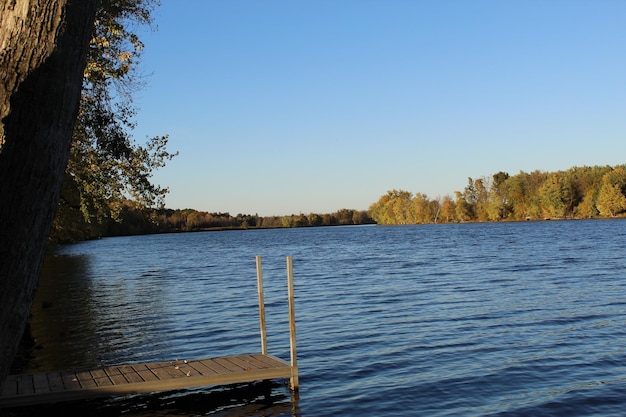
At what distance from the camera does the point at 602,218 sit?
152 m

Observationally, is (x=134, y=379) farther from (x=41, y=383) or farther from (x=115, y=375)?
(x=41, y=383)

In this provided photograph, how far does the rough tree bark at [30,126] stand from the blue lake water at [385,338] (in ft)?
32.4

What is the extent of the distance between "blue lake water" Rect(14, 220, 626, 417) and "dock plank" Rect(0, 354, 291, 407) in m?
0.56

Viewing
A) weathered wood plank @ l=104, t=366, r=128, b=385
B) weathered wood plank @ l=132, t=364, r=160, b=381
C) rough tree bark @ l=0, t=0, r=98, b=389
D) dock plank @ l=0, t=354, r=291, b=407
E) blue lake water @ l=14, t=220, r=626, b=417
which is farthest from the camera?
blue lake water @ l=14, t=220, r=626, b=417

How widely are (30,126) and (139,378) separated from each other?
10364 millimetres

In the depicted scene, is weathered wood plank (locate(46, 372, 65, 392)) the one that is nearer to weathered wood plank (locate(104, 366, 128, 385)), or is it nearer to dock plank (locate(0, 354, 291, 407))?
dock plank (locate(0, 354, 291, 407))

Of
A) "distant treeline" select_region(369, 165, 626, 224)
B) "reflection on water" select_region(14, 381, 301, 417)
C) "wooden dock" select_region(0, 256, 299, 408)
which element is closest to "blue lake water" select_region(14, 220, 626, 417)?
"reflection on water" select_region(14, 381, 301, 417)

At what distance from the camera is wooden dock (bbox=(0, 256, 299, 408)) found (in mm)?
10836

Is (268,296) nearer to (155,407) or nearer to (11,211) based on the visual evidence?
(155,407)

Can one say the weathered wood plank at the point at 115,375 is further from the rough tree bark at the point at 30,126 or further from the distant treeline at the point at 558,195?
the distant treeline at the point at 558,195

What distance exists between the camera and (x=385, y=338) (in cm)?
1792

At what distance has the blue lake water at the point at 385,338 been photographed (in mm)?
12016

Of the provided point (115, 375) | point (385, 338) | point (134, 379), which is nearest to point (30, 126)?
point (134, 379)

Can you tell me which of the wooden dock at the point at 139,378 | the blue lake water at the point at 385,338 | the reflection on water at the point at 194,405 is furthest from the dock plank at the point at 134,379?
the blue lake water at the point at 385,338
